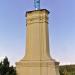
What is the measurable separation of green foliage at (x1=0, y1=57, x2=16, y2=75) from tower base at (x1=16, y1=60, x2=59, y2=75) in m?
0.41

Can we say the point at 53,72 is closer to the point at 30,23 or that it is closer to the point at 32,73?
the point at 32,73

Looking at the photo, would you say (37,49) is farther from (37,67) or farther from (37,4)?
(37,4)

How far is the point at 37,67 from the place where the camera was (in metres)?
15.0

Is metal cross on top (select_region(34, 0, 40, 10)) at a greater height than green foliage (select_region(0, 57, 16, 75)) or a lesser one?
greater

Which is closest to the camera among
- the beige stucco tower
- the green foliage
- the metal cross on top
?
the beige stucco tower

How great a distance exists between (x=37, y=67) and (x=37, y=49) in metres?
1.17

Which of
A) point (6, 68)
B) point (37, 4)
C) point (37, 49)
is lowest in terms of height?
point (6, 68)

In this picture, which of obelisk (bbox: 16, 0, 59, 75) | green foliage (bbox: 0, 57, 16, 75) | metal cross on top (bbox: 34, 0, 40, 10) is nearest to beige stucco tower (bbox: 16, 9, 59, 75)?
obelisk (bbox: 16, 0, 59, 75)

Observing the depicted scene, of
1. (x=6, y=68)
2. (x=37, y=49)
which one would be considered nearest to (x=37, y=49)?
(x=37, y=49)

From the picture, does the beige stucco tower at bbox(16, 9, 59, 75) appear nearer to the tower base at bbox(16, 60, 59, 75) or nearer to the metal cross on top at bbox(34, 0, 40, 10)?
the tower base at bbox(16, 60, 59, 75)

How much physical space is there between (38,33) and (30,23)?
36.1 inches

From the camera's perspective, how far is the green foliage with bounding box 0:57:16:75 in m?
15.3

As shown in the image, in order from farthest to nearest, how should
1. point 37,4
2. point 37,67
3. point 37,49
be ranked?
point 37,4 < point 37,49 < point 37,67

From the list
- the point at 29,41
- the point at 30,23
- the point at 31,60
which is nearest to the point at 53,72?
the point at 31,60
